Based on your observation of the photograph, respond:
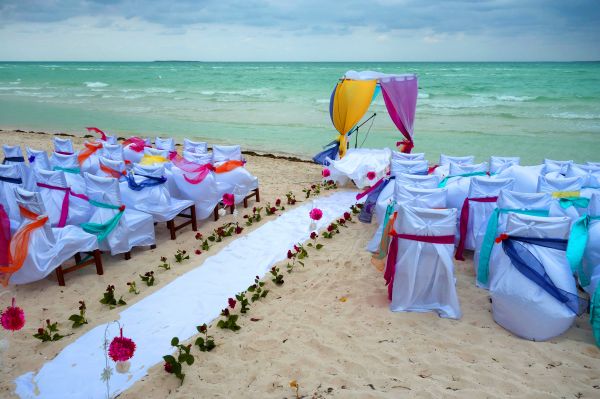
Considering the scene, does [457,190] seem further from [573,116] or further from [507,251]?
[573,116]

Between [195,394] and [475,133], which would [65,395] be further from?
[475,133]

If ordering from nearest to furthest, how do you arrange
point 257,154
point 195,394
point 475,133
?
point 195,394 → point 257,154 → point 475,133

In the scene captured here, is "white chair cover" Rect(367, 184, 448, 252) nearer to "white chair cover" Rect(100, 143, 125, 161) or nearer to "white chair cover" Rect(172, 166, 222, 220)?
"white chair cover" Rect(172, 166, 222, 220)

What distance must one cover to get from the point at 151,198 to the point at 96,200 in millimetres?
674

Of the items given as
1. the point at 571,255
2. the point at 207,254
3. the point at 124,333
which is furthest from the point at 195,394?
A: the point at 571,255

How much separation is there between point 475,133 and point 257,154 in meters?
7.99

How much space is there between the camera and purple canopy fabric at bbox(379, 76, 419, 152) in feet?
26.0

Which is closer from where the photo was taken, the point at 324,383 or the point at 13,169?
the point at 324,383

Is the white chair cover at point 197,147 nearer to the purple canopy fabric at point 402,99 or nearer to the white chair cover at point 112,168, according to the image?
the white chair cover at point 112,168

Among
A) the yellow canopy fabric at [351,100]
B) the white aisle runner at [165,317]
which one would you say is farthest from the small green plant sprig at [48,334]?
the yellow canopy fabric at [351,100]

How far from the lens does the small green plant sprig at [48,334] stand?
10.9 ft

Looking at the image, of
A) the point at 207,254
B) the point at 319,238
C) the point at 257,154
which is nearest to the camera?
the point at 207,254

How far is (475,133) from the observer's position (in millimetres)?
14391

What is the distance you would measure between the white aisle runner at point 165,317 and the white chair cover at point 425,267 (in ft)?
5.15
